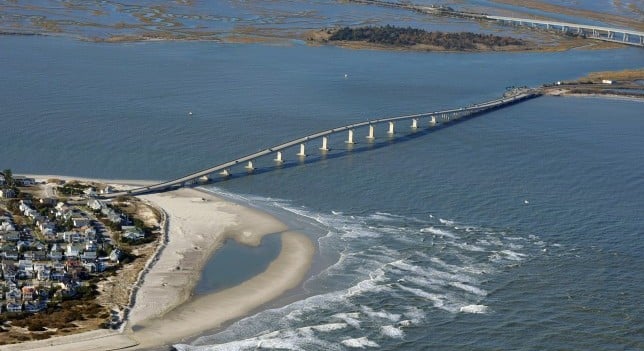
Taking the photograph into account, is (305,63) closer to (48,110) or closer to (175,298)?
(48,110)

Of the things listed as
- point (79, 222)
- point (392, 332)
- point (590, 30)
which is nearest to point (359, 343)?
point (392, 332)

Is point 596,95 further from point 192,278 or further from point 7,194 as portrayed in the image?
point 192,278

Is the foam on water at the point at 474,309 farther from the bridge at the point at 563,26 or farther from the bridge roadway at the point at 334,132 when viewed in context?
the bridge at the point at 563,26

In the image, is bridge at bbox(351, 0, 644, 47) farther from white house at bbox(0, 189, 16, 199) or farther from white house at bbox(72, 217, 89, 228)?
white house at bbox(72, 217, 89, 228)

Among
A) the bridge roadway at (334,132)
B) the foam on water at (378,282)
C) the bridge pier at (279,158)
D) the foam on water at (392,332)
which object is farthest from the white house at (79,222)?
the foam on water at (392,332)

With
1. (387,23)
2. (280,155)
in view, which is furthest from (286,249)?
(387,23)
